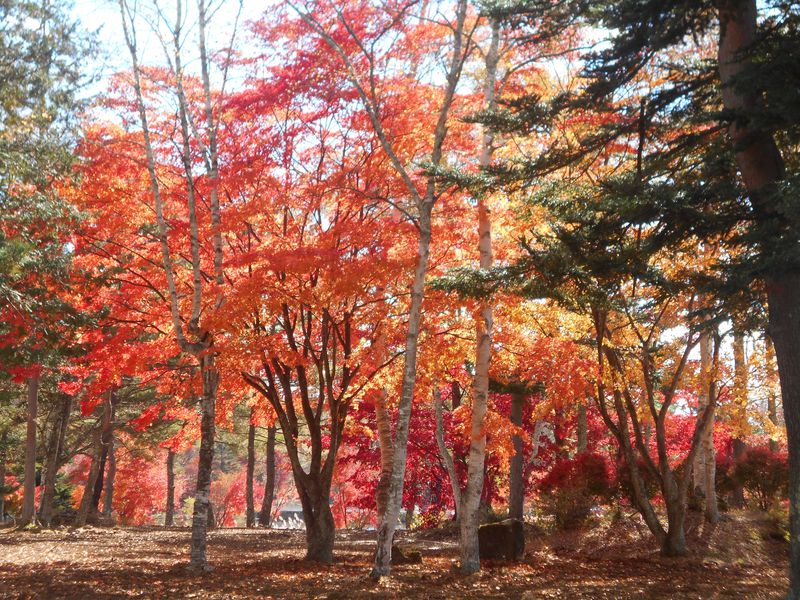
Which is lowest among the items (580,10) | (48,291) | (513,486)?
(513,486)

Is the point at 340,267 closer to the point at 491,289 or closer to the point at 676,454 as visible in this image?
the point at 491,289

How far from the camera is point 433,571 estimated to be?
10516 millimetres

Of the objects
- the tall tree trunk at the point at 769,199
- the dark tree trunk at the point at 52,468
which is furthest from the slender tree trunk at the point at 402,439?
the dark tree trunk at the point at 52,468

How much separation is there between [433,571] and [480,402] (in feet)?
9.18

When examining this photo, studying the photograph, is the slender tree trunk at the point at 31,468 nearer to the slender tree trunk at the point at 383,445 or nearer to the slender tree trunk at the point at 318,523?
the slender tree trunk at the point at 318,523

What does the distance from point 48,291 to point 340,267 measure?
5076 millimetres

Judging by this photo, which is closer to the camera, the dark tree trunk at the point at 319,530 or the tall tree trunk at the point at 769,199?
the tall tree trunk at the point at 769,199

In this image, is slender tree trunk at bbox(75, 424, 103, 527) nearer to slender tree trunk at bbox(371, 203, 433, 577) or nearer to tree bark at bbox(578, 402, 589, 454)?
slender tree trunk at bbox(371, 203, 433, 577)

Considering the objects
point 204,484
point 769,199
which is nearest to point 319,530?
point 204,484

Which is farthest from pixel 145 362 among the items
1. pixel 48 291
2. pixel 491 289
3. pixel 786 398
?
pixel 786 398

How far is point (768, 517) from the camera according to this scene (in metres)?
14.0

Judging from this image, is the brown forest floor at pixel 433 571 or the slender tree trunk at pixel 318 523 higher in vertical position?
the slender tree trunk at pixel 318 523

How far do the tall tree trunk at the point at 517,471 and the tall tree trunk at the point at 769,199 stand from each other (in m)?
9.28

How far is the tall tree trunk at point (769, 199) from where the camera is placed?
6.54 m
